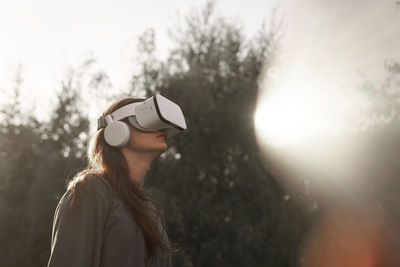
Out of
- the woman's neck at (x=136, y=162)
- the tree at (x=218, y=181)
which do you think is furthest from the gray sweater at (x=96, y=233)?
the tree at (x=218, y=181)

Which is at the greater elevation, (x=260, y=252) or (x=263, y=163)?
(x=263, y=163)

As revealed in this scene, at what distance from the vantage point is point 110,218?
2.05 meters

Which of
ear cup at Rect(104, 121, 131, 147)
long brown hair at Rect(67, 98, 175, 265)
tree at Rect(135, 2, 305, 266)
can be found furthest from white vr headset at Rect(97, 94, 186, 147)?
tree at Rect(135, 2, 305, 266)

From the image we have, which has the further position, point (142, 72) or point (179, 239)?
point (142, 72)

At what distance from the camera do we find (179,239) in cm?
1276

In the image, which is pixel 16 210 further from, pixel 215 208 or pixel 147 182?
pixel 215 208

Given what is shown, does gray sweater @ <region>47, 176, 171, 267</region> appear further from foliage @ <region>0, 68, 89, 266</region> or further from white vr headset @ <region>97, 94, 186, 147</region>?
foliage @ <region>0, 68, 89, 266</region>

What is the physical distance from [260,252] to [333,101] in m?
5.93

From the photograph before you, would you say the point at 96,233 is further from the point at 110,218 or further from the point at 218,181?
the point at 218,181

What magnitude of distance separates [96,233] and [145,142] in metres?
0.74

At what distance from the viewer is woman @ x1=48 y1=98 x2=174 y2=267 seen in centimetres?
191

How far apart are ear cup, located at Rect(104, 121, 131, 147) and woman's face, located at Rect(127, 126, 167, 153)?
9cm

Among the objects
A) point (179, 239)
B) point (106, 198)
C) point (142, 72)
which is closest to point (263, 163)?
point (179, 239)

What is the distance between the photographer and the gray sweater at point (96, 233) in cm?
189
